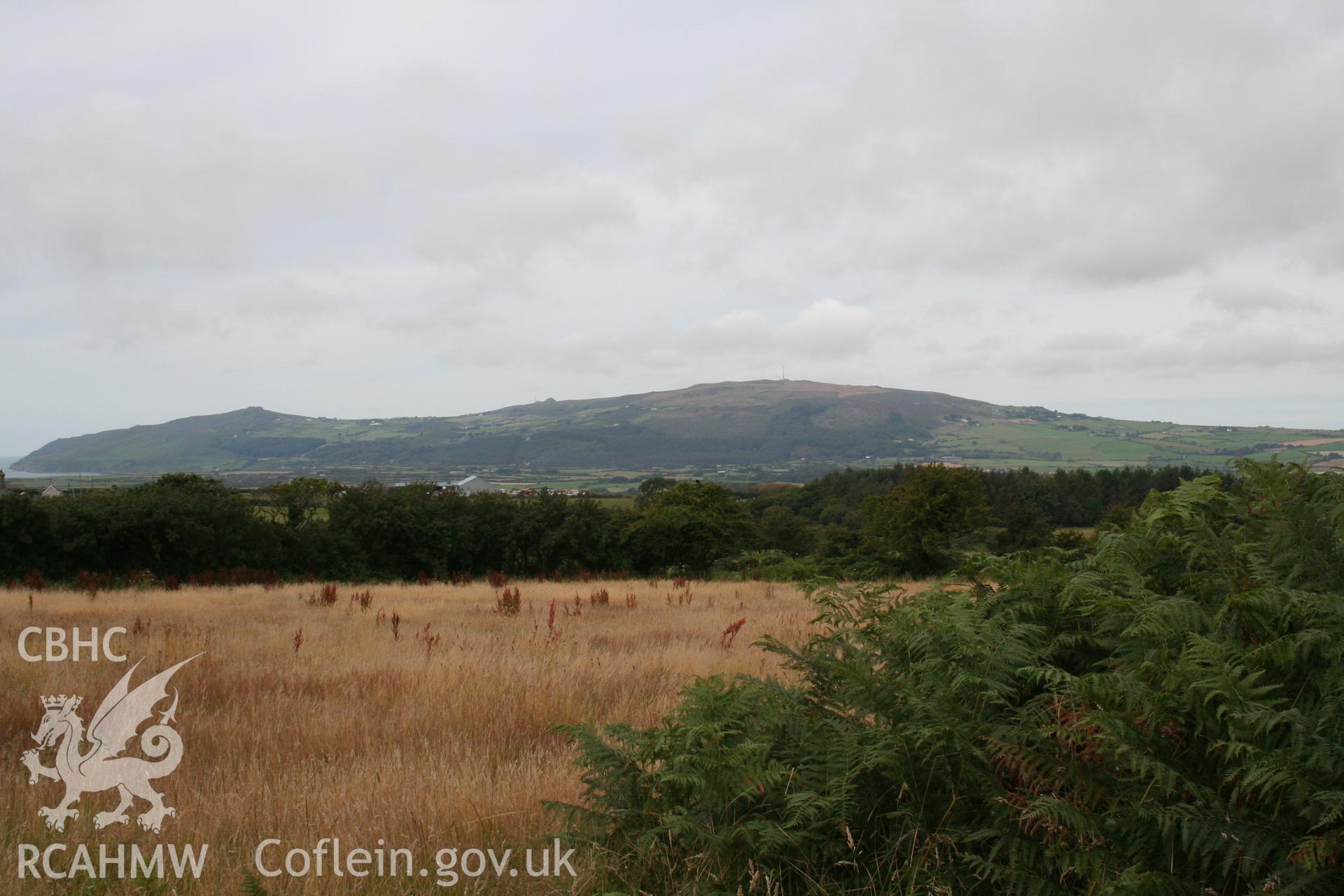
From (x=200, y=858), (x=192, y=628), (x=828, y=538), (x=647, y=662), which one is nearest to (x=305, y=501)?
(x=828, y=538)

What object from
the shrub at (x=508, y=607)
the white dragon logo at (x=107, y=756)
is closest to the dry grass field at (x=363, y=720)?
the white dragon logo at (x=107, y=756)

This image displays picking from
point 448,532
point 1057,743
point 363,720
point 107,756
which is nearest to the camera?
point 1057,743

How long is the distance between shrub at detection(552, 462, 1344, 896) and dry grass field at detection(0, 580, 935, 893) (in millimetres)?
634

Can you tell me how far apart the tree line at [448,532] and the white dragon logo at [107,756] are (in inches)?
1101

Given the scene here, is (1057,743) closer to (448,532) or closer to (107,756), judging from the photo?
(107,756)

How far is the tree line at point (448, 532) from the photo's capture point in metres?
35.1

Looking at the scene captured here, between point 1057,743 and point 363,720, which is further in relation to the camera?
point 363,720

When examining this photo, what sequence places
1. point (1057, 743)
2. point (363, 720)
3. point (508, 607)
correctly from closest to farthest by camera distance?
1. point (1057, 743)
2. point (363, 720)
3. point (508, 607)

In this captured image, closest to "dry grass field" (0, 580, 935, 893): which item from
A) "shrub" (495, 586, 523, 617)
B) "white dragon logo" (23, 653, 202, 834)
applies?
"white dragon logo" (23, 653, 202, 834)

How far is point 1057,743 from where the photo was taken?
274cm

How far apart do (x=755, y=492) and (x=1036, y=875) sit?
95.7 m

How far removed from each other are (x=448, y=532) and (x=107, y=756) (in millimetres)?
39017

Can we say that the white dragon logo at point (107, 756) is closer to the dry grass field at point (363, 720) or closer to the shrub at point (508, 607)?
the dry grass field at point (363, 720)

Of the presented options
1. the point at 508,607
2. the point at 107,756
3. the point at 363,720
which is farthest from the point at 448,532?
the point at 107,756
